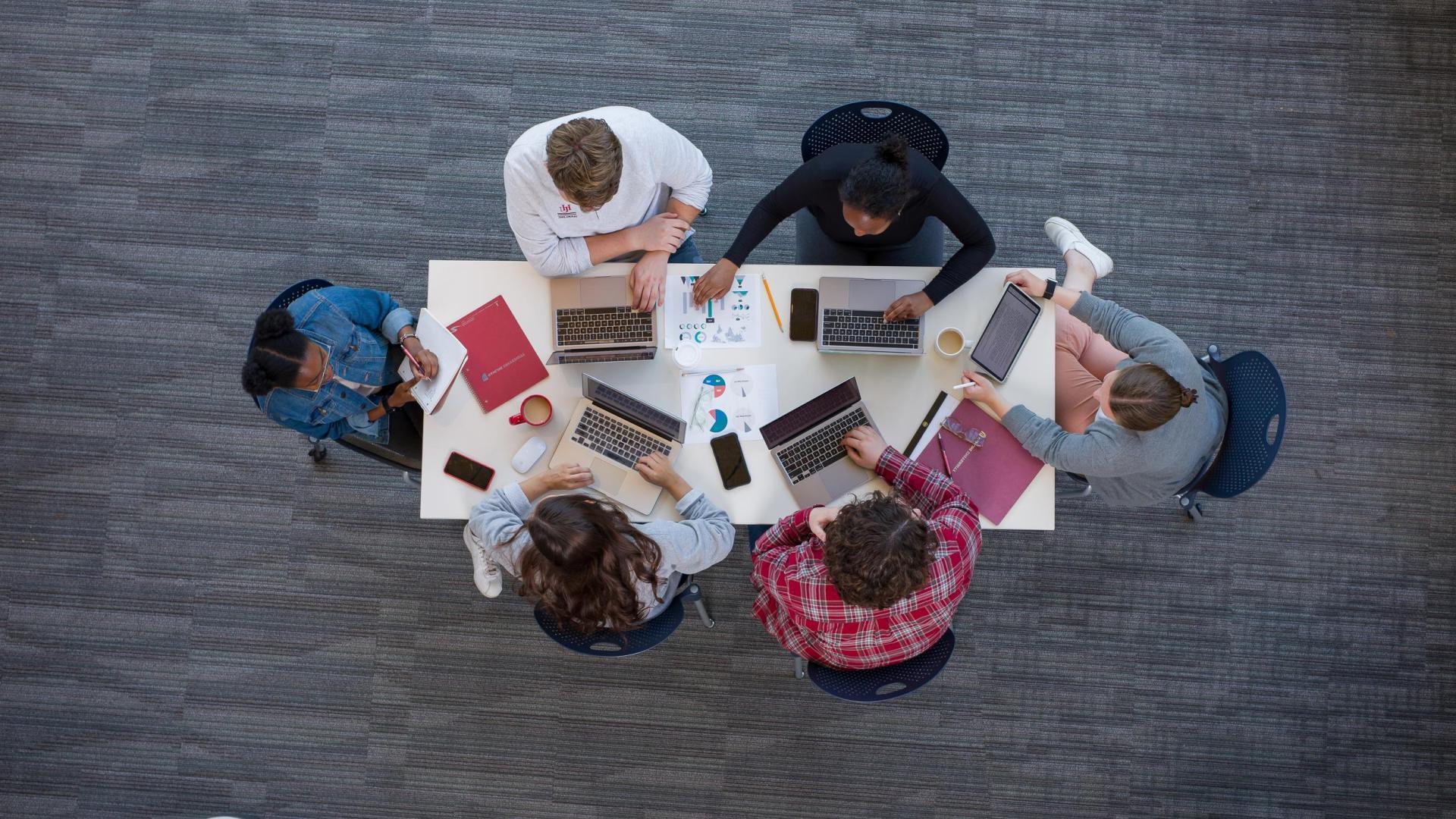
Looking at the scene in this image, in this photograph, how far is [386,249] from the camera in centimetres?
319

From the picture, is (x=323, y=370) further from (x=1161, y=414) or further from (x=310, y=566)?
(x=1161, y=414)

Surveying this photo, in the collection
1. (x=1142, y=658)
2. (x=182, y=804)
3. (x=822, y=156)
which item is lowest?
(x=182, y=804)

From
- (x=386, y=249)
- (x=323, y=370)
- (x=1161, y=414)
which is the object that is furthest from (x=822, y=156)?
(x=386, y=249)

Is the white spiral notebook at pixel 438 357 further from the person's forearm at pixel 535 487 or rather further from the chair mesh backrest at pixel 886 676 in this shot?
the chair mesh backrest at pixel 886 676

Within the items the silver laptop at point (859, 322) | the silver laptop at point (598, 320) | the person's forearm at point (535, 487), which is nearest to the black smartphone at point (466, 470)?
the person's forearm at point (535, 487)

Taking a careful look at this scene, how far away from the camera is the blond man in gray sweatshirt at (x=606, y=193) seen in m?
2.12

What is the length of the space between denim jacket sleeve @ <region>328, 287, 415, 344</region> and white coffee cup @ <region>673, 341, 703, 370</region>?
0.79 metres

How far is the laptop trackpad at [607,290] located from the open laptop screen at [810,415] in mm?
549

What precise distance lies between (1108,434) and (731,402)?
1.02 m

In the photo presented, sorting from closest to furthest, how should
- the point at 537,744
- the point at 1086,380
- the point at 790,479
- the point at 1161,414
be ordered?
1. the point at 1161,414
2. the point at 790,479
3. the point at 1086,380
4. the point at 537,744

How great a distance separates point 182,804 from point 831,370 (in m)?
2.82

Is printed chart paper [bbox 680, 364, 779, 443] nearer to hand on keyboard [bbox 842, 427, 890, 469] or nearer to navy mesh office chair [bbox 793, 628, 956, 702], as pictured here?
hand on keyboard [bbox 842, 427, 890, 469]

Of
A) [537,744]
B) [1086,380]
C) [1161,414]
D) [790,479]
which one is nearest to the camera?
[1161,414]

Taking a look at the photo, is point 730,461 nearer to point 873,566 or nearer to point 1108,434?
point 873,566
